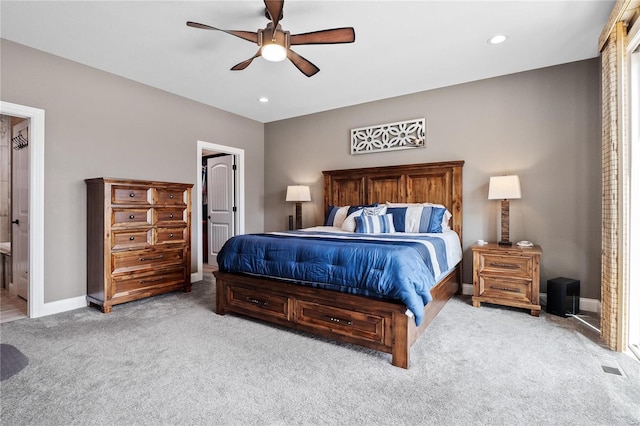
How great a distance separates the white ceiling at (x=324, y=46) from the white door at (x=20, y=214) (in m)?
1.14

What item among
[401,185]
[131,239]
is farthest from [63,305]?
[401,185]

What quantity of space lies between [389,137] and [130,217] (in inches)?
135

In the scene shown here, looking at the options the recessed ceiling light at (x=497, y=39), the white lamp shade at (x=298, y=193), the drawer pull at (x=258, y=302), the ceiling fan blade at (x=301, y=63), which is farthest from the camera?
the white lamp shade at (x=298, y=193)

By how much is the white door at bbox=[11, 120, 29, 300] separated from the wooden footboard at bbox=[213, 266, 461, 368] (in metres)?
2.25

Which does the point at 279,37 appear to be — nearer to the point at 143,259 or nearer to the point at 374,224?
the point at 374,224

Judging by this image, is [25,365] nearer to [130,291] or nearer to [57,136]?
[130,291]

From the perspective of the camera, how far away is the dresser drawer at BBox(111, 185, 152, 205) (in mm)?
3279

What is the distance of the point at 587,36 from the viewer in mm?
2881

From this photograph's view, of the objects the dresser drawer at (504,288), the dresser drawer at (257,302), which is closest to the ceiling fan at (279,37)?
the dresser drawer at (257,302)

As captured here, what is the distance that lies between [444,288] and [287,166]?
341 centimetres

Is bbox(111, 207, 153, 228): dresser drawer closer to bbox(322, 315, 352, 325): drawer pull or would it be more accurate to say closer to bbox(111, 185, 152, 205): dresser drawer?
bbox(111, 185, 152, 205): dresser drawer

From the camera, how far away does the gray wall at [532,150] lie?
329 cm

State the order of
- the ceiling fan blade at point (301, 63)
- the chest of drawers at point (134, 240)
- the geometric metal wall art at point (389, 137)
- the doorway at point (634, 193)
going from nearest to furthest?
the doorway at point (634, 193) → the ceiling fan blade at point (301, 63) → the chest of drawers at point (134, 240) → the geometric metal wall art at point (389, 137)

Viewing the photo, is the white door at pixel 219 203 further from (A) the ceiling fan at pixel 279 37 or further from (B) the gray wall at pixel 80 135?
(A) the ceiling fan at pixel 279 37
